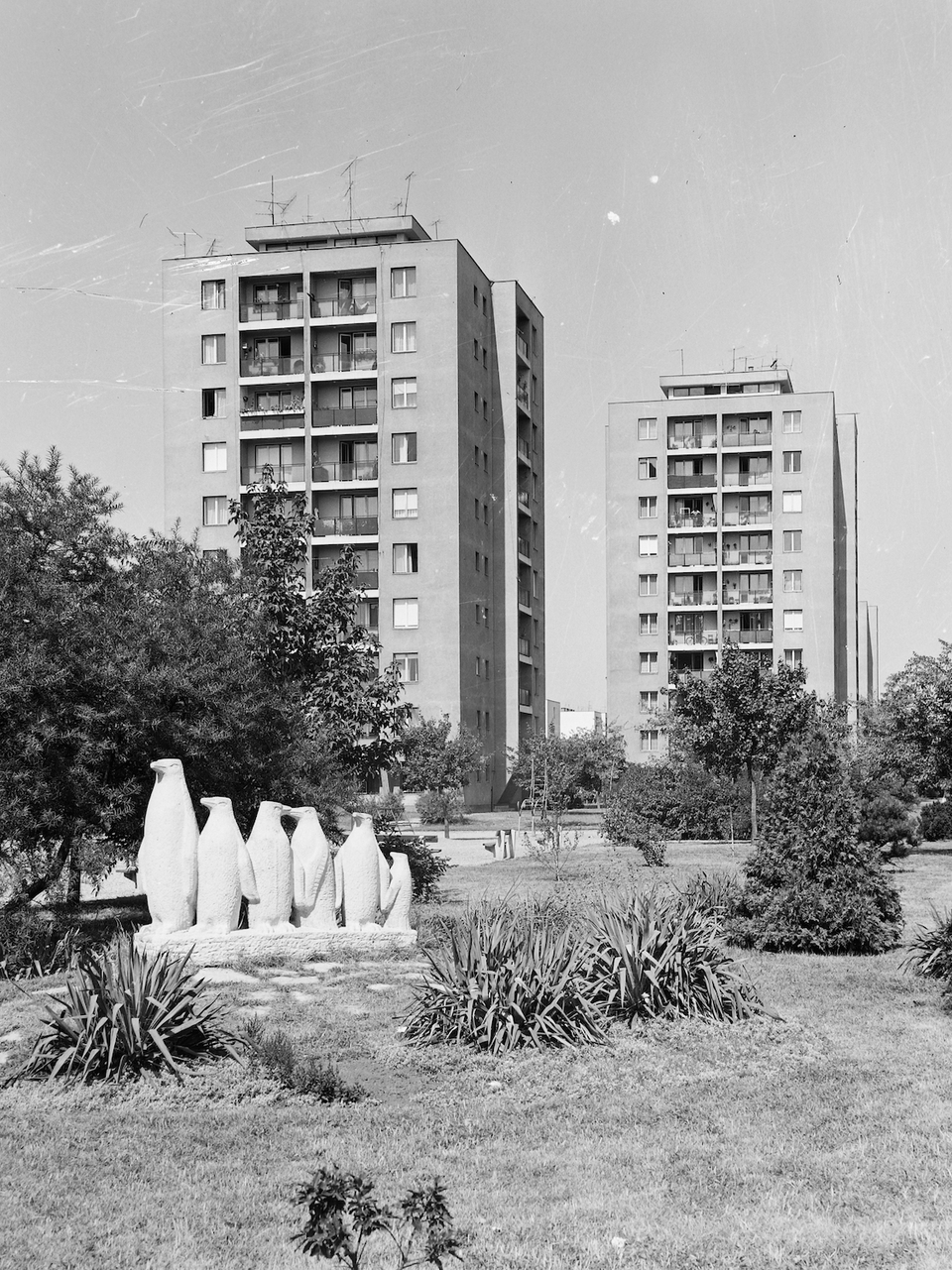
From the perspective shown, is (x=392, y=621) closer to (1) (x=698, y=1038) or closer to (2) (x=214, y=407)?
(2) (x=214, y=407)

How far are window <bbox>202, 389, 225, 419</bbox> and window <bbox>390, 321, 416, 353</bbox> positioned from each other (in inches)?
339

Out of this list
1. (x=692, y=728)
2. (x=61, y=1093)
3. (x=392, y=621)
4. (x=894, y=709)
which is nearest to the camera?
(x=61, y=1093)

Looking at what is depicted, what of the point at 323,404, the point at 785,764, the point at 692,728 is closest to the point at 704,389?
the point at 323,404

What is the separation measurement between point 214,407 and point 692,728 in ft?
118

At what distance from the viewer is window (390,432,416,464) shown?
63.3 m

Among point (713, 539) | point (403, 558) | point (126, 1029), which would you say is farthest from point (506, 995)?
point (713, 539)

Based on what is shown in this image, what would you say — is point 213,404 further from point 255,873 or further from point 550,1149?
point 550,1149

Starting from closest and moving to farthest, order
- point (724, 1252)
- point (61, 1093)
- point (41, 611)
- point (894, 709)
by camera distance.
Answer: point (724, 1252) → point (61, 1093) → point (41, 611) → point (894, 709)

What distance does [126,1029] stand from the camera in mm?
8344

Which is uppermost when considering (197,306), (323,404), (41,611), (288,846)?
(197,306)

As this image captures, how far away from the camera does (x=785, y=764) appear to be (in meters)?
14.8

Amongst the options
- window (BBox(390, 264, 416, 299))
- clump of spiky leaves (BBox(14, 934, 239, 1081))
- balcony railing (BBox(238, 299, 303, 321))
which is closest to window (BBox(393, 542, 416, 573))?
window (BBox(390, 264, 416, 299))

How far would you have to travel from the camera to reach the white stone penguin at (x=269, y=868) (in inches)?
527

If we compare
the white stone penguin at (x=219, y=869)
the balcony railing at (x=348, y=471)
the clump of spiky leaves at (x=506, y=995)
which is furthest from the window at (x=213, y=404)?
the clump of spiky leaves at (x=506, y=995)
